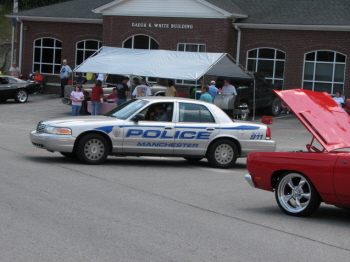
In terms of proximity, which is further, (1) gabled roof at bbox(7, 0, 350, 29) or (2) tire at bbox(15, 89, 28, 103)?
(2) tire at bbox(15, 89, 28, 103)

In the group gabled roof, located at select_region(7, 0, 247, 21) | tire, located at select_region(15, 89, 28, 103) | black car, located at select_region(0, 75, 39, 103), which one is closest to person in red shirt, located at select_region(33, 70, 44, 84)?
gabled roof, located at select_region(7, 0, 247, 21)

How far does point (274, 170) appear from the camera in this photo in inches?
342

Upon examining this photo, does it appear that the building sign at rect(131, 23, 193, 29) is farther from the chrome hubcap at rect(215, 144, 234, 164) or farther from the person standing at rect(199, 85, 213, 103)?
the chrome hubcap at rect(215, 144, 234, 164)

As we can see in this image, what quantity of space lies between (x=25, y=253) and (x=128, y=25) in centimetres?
2584

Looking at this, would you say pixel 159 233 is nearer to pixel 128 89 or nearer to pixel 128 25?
pixel 128 89

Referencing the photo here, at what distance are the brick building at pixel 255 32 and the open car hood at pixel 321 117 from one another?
1986 cm

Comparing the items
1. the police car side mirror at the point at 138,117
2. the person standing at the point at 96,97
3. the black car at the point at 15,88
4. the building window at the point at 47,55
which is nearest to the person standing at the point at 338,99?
the person standing at the point at 96,97

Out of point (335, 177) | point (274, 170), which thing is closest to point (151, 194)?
point (274, 170)

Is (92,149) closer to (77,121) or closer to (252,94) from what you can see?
(77,121)

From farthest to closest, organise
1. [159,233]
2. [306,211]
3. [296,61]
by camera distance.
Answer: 1. [296,61]
2. [306,211]
3. [159,233]

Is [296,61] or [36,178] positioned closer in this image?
[36,178]

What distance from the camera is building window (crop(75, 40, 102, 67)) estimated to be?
111 feet

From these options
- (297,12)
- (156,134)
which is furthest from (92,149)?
(297,12)

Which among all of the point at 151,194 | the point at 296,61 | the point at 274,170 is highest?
the point at 296,61
